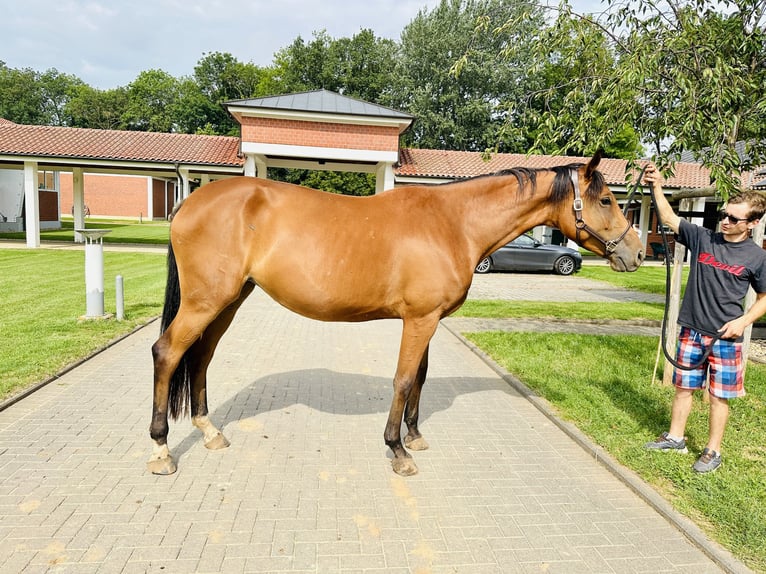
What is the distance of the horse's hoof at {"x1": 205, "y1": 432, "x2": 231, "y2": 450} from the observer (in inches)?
147

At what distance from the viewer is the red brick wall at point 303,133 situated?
1845 centimetres

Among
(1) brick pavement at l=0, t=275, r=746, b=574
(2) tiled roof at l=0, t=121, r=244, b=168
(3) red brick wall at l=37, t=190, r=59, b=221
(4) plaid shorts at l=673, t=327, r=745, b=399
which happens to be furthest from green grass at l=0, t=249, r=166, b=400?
(3) red brick wall at l=37, t=190, r=59, b=221

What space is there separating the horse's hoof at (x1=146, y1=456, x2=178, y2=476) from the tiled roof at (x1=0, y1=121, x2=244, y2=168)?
1880 cm

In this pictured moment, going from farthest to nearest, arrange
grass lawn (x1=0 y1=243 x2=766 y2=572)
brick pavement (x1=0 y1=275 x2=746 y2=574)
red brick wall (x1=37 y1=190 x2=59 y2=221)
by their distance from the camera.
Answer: red brick wall (x1=37 y1=190 x2=59 y2=221), grass lawn (x1=0 y1=243 x2=766 y2=572), brick pavement (x1=0 y1=275 x2=746 y2=574)

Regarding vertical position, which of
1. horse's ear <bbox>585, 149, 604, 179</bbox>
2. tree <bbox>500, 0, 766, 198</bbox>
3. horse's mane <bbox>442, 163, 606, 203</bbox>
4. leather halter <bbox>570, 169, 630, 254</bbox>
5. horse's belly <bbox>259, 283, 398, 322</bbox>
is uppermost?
tree <bbox>500, 0, 766, 198</bbox>

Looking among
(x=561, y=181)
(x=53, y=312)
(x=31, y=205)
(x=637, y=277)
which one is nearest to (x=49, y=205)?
(x=31, y=205)

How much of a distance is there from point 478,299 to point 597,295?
3.94 m

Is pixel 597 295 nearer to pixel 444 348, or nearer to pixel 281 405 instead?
pixel 444 348

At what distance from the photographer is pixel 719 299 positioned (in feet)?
11.3

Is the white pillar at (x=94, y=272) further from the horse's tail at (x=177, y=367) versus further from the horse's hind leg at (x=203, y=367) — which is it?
the horse's hind leg at (x=203, y=367)

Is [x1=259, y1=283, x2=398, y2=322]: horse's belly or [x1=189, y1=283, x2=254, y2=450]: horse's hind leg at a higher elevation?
[x1=259, y1=283, x2=398, y2=322]: horse's belly

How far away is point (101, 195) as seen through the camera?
149ft

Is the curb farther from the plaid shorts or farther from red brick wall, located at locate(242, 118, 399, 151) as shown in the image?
red brick wall, located at locate(242, 118, 399, 151)

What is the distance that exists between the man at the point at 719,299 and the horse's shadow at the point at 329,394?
2.12 m
